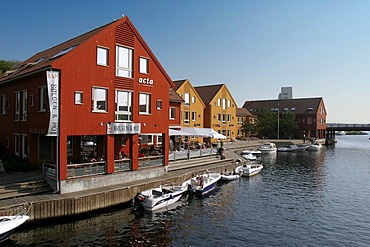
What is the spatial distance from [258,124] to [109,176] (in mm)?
61143

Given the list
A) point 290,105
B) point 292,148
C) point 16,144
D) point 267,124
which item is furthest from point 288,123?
point 16,144

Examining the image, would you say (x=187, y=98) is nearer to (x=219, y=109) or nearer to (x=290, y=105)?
(x=219, y=109)

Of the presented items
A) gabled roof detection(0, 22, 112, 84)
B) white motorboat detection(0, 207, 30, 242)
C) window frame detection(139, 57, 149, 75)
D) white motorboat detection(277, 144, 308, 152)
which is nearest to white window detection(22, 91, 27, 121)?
gabled roof detection(0, 22, 112, 84)

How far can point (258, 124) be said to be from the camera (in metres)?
77.1

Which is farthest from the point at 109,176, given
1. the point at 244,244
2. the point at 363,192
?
the point at 363,192

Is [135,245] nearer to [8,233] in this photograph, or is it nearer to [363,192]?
[8,233]

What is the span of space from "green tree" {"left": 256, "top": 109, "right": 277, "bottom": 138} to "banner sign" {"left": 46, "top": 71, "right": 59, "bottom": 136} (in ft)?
209

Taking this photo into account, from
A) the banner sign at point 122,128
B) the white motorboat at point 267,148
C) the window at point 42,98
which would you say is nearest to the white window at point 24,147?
the window at point 42,98

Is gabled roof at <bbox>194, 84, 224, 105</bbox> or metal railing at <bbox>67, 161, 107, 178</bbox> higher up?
gabled roof at <bbox>194, 84, 224, 105</bbox>

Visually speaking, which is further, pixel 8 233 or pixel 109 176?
pixel 109 176

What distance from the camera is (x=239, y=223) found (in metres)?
18.5

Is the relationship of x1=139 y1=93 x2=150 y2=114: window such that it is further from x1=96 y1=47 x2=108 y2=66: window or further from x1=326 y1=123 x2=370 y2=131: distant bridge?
x1=326 y1=123 x2=370 y2=131: distant bridge

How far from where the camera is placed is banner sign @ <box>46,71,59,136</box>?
1838cm

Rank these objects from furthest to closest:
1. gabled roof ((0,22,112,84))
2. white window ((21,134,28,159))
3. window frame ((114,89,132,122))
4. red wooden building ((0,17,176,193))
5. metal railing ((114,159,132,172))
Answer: white window ((21,134,28,159))
window frame ((114,89,132,122))
metal railing ((114,159,132,172))
gabled roof ((0,22,112,84))
red wooden building ((0,17,176,193))
